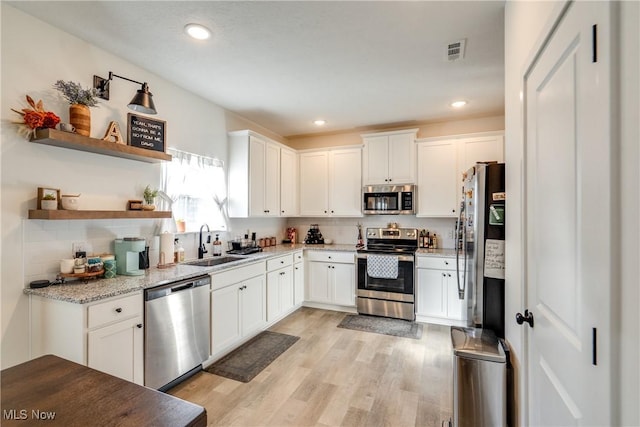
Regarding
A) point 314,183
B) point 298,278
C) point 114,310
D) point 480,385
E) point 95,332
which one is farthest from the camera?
point 314,183

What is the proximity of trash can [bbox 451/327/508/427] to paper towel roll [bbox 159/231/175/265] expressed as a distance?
2540 millimetres

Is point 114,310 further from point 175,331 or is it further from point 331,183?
point 331,183

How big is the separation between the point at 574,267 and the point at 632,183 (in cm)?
41

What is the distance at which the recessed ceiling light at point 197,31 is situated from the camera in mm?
2135

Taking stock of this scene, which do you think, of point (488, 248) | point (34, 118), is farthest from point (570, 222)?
point (34, 118)

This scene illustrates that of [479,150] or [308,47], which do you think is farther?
[479,150]

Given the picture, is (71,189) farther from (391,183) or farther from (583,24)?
(391,183)

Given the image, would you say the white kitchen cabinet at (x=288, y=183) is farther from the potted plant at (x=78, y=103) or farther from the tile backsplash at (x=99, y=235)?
the potted plant at (x=78, y=103)

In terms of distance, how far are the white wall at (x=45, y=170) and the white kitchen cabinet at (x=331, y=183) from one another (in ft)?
8.40

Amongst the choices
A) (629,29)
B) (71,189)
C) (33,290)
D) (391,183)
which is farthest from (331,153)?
(629,29)

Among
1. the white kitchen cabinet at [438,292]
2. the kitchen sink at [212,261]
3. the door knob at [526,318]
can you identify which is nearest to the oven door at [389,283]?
the white kitchen cabinet at [438,292]

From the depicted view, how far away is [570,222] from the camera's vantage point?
97 cm

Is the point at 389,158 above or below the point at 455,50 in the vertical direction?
below

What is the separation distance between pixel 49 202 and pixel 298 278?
2.97 meters
